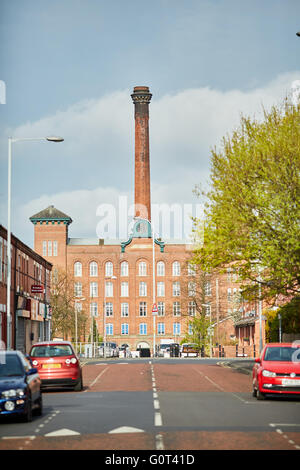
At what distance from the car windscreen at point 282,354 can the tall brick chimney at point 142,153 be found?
281ft

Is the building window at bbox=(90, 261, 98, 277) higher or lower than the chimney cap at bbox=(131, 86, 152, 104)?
lower

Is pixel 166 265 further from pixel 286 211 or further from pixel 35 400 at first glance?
pixel 35 400

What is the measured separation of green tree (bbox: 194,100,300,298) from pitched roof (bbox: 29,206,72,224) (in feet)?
292

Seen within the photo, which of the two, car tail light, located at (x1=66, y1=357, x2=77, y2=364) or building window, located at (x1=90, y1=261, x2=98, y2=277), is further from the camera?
building window, located at (x1=90, y1=261, x2=98, y2=277)

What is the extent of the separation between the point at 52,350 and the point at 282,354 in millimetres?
6993

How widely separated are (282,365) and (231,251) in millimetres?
12827

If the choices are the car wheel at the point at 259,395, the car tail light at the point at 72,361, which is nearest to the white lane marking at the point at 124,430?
the car wheel at the point at 259,395

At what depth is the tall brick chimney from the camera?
107938 mm

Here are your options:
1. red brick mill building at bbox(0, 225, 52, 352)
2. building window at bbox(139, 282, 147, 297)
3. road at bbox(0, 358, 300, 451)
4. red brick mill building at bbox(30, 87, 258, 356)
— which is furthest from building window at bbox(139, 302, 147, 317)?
road at bbox(0, 358, 300, 451)

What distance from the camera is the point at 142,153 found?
109 m

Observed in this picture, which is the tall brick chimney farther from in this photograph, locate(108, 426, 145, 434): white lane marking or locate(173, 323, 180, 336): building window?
locate(108, 426, 145, 434): white lane marking

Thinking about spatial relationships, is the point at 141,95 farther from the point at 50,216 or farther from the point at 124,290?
the point at 124,290

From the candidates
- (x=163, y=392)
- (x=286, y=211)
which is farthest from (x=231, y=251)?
(x=163, y=392)

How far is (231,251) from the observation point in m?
33.9
